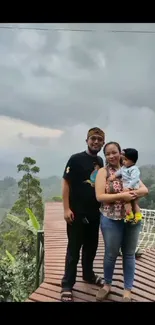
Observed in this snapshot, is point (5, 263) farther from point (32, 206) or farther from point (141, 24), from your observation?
point (141, 24)

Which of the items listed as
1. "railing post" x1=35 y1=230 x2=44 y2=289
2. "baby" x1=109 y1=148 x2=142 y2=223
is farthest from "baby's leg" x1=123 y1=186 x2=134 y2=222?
"railing post" x1=35 y1=230 x2=44 y2=289

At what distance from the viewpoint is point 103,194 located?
179cm

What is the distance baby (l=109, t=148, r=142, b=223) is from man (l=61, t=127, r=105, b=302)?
136mm

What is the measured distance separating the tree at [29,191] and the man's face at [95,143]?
2.05 feet

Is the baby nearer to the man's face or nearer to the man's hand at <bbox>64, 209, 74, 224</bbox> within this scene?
the man's face

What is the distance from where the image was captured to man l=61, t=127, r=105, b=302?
1863mm

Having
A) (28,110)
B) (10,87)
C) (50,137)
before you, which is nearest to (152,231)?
(50,137)

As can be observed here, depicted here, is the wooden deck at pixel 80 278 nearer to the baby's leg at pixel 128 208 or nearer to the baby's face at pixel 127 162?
the baby's leg at pixel 128 208

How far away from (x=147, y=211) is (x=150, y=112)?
755mm

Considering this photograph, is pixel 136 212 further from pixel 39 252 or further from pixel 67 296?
pixel 39 252

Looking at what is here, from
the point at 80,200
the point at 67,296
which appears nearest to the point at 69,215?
the point at 80,200

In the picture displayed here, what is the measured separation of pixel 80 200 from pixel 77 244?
0.23 m

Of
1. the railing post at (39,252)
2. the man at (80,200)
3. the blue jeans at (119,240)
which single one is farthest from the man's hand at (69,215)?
the railing post at (39,252)

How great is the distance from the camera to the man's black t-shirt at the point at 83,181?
A: 186 centimetres
